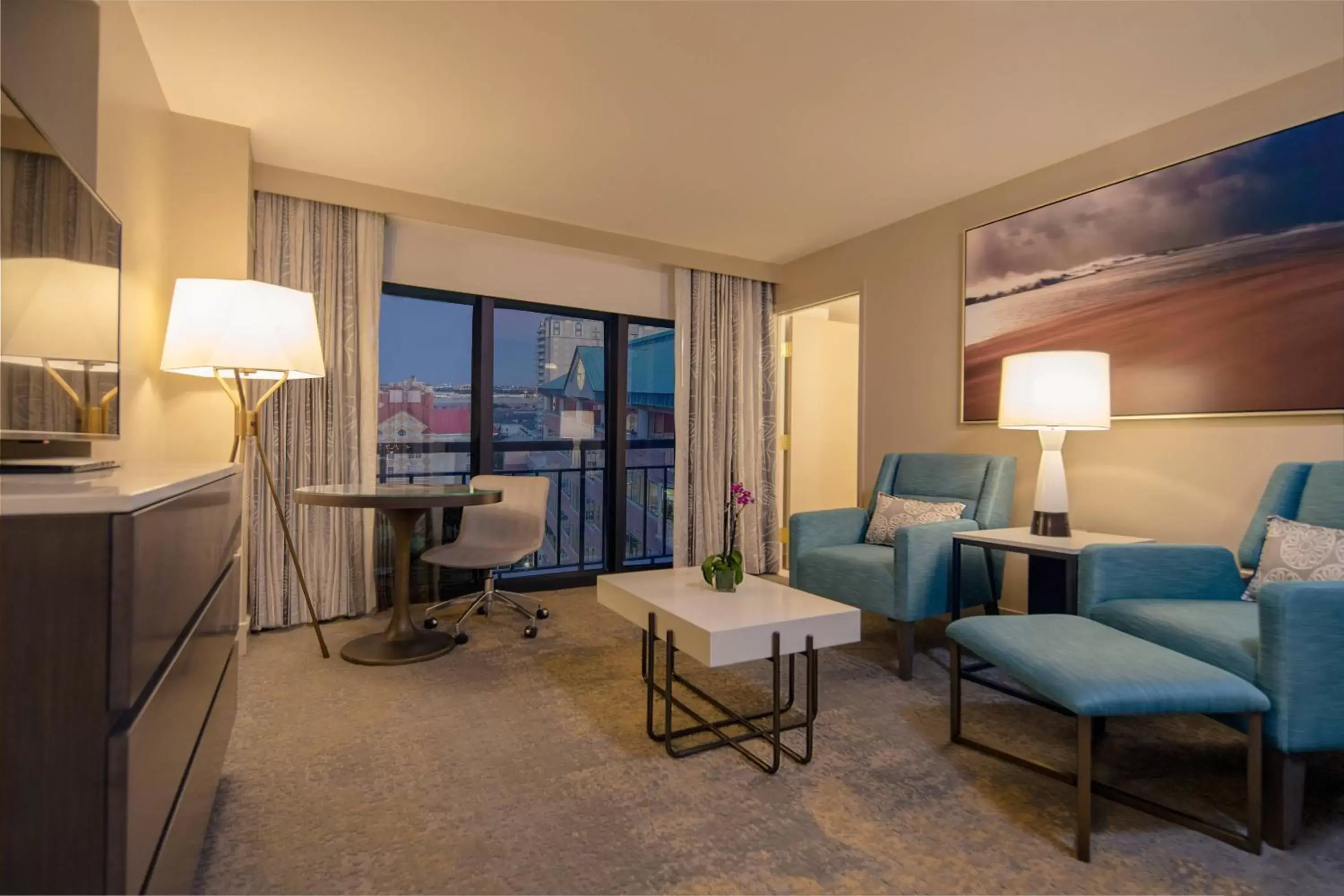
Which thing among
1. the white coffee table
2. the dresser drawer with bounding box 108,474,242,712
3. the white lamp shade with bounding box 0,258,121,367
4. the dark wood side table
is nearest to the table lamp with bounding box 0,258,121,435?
the white lamp shade with bounding box 0,258,121,367

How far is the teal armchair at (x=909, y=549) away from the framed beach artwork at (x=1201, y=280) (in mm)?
479

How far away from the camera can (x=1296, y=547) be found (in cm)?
203

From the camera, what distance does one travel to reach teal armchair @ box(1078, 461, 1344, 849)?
1.53 meters

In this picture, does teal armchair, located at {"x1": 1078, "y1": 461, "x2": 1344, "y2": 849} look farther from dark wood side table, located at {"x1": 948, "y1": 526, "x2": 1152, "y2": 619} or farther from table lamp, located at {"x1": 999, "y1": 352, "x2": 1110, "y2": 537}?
table lamp, located at {"x1": 999, "y1": 352, "x2": 1110, "y2": 537}

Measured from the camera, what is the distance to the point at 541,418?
4590 millimetres

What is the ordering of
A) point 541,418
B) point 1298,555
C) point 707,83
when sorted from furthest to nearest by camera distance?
1. point 541,418
2. point 707,83
3. point 1298,555

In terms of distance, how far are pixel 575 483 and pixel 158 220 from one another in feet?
9.18

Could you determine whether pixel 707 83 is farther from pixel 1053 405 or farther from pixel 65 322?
pixel 65 322

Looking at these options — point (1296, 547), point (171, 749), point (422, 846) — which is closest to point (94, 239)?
point (171, 749)

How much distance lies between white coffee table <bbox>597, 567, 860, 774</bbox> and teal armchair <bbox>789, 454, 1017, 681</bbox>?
24.7 inches

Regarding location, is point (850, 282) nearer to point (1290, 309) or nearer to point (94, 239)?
point (1290, 309)

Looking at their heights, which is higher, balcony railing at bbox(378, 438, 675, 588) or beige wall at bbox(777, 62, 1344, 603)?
beige wall at bbox(777, 62, 1344, 603)

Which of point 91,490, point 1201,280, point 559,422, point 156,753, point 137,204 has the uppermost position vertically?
point 137,204

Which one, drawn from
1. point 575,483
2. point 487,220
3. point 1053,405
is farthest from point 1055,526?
point 487,220
